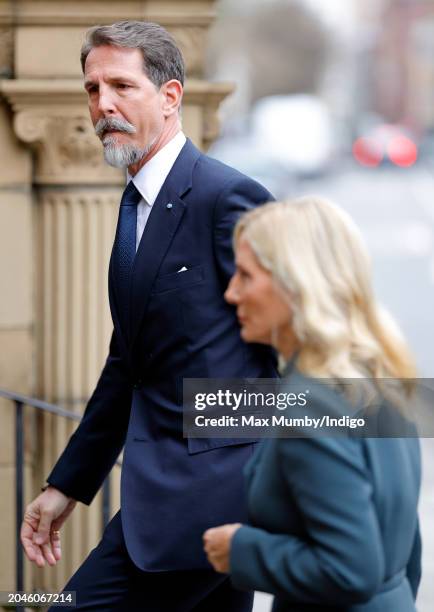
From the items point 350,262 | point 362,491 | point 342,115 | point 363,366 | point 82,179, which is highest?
point 342,115

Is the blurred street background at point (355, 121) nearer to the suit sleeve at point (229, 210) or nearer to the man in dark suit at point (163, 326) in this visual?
the man in dark suit at point (163, 326)

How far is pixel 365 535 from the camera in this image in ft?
7.30

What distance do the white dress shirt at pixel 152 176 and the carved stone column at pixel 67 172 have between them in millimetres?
2086

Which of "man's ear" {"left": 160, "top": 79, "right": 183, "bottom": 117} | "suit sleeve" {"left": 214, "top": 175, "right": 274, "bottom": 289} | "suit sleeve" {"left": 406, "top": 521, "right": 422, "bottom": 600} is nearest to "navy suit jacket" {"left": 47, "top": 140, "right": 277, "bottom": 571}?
"suit sleeve" {"left": 214, "top": 175, "right": 274, "bottom": 289}

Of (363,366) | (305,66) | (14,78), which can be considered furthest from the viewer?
(305,66)

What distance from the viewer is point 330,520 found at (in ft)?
7.30

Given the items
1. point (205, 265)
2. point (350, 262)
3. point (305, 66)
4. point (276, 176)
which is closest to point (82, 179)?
point (205, 265)

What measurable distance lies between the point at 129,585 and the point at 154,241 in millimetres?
827

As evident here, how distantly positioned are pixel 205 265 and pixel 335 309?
895 millimetres

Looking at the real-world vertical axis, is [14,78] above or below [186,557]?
above

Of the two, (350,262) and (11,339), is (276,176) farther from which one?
(350,262)

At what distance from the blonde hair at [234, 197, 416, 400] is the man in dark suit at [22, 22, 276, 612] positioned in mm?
773

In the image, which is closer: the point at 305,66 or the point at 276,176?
the point at 276,176

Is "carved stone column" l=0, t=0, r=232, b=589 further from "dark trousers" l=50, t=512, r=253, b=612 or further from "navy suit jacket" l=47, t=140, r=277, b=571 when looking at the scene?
"dark trousers" l=50, t=512, r=253, b=612
